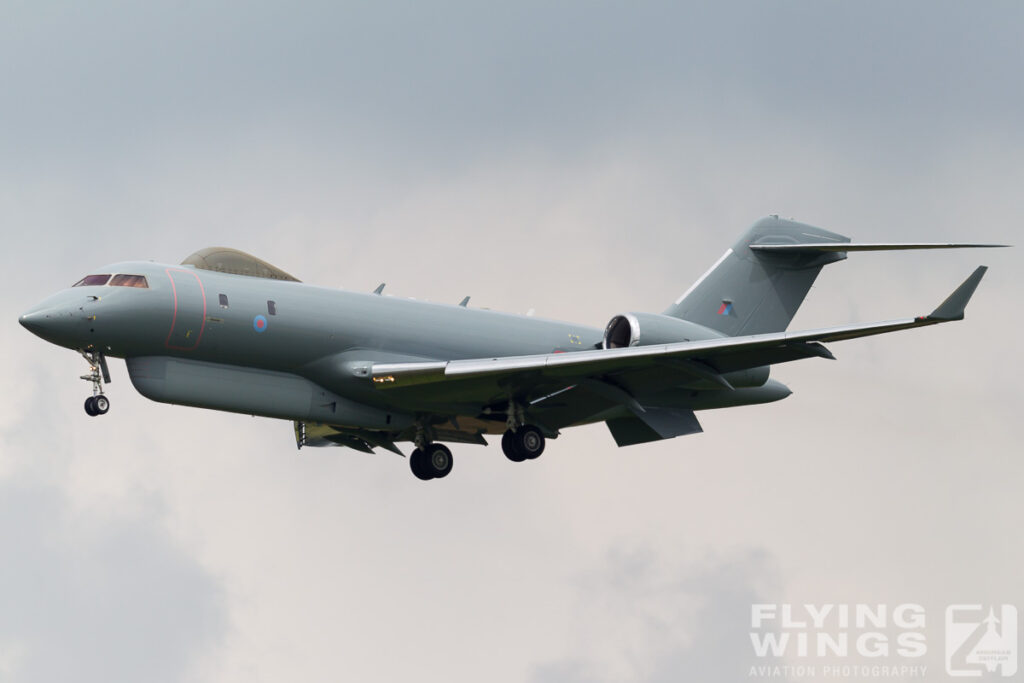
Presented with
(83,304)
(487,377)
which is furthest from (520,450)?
(83,304)

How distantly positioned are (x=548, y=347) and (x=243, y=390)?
23.0ft

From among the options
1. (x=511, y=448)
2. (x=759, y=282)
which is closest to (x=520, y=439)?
(x=511, y=448)

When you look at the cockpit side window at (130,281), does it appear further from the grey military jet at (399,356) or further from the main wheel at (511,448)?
the main wheel at (511,448)

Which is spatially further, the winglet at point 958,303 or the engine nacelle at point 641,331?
the engine nacelle at point 641,331

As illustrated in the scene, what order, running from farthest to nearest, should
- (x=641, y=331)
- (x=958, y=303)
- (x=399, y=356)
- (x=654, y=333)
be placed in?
(x=654, y=333) < (x=641, y=331) < (x=399, y=356) < (x=958, y=303)

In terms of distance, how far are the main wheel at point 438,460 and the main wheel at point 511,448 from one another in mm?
2596

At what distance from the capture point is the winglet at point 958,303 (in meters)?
27.6

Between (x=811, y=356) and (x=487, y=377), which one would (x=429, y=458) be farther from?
(x=811, y=356)

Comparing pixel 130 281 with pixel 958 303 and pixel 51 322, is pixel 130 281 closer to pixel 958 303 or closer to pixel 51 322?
pixel 51 322

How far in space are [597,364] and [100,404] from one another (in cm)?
951

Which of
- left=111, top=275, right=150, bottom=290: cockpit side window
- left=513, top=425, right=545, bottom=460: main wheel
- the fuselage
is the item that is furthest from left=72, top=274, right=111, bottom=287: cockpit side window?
left=513, top=425, right=545, bottom=460: main wheel

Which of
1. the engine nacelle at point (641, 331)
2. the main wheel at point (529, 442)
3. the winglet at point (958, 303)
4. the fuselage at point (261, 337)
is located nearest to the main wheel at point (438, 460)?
the fuselage at point (261, 337)

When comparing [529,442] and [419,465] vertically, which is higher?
[529,442]

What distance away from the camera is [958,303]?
27578 mm
